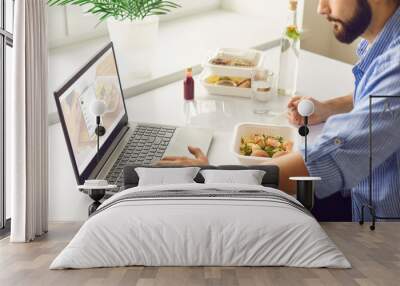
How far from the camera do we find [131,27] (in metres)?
5.38

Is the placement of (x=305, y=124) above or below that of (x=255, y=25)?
below

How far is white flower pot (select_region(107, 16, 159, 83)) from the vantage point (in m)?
5.39

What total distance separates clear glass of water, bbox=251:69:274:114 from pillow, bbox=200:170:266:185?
51 cm

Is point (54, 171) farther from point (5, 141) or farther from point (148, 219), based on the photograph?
point (148, 219)

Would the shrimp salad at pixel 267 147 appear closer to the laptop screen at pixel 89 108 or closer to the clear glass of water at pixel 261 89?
the clear glass of water at pixel 261 89

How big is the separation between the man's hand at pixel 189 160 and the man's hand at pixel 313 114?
25.4 inches

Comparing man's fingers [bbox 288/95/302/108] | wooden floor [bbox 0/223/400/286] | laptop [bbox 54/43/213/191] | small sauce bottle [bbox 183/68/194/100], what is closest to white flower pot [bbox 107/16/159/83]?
laptop [bbox 54/43/213/191]

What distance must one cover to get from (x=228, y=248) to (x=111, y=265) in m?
0.59

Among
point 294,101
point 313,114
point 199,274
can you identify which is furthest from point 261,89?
point 199,274

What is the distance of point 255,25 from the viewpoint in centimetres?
549

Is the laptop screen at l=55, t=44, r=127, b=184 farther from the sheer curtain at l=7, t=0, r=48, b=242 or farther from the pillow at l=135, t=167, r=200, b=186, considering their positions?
the pillow at l=135, t=167, r=200, b=186

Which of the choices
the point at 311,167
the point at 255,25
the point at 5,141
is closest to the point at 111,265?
the point at 5,141

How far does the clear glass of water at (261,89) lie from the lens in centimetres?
530

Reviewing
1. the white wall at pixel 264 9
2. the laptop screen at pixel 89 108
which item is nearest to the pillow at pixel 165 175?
the laptop screen at pixel 89 108
